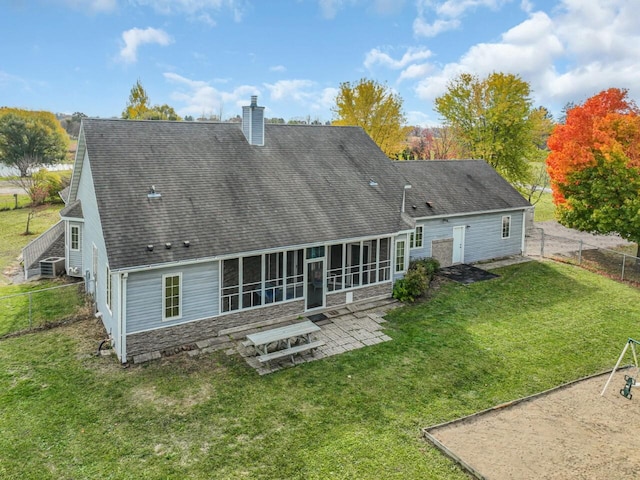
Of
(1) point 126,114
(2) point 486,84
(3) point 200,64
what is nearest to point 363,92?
A: (2) point 486,84

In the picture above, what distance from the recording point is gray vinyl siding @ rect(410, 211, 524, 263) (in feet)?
68.0

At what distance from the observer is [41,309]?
15844 millimetres

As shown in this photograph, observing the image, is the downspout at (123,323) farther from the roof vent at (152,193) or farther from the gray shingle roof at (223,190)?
the roof vent at (152,193)

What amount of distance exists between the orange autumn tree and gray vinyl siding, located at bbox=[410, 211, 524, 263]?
263 cm

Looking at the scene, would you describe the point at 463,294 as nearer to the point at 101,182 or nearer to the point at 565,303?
the point at 565,303

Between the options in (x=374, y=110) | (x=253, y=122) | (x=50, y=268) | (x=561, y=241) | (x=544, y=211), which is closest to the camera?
(x=253, y=122)

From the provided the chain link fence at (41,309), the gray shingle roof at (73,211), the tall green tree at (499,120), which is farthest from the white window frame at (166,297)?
the tall green tree at (499,120)

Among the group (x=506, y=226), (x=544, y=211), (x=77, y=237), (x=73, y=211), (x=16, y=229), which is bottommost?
(x=16, y=229)

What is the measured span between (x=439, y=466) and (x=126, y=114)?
186 feet

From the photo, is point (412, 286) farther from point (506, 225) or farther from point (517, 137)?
A: point (517, 137)

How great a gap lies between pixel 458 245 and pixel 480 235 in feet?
4.83

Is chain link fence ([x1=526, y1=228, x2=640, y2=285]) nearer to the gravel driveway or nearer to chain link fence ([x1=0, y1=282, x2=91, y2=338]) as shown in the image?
the gravel driveway

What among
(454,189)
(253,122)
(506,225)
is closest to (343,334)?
(253,122)

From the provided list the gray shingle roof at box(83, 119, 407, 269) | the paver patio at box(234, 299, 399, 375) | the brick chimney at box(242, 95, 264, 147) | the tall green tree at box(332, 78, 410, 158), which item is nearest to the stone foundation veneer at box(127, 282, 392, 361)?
the paver patio at box(234, 299, 399, 375)
